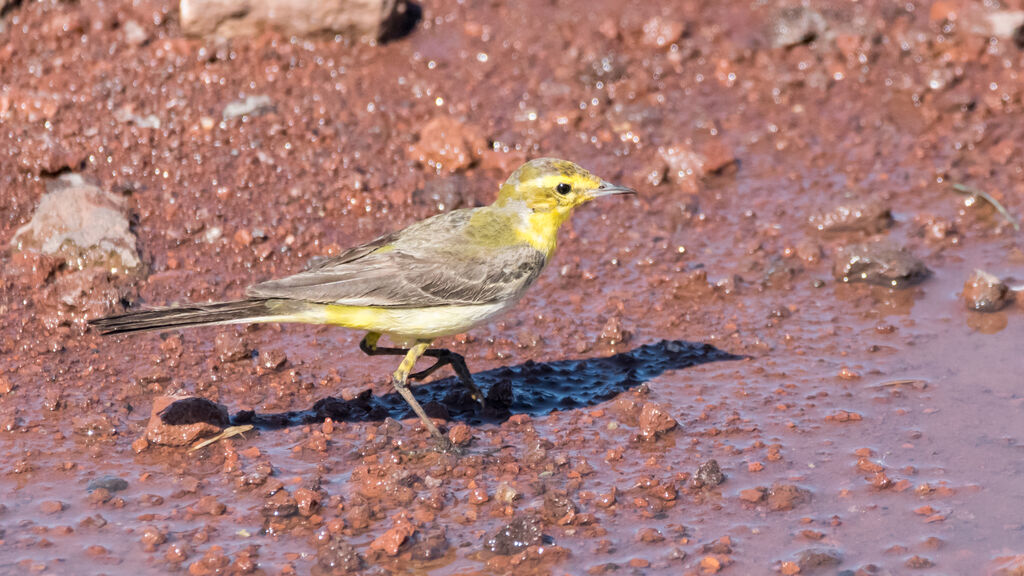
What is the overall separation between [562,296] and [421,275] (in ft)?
6.25

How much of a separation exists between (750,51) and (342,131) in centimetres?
403

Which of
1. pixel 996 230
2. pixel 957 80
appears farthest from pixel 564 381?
pixel 957 80

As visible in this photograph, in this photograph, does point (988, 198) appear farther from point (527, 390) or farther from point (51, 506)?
point (51, 506)

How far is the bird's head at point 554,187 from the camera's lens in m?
7.50

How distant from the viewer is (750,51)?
11.3m

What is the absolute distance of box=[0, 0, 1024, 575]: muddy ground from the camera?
249 inches

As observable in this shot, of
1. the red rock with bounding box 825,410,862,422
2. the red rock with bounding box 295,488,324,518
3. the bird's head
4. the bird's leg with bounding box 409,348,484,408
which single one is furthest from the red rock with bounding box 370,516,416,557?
the red rock with bounding box 825,410,862,422

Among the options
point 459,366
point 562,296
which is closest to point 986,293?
point 562,296

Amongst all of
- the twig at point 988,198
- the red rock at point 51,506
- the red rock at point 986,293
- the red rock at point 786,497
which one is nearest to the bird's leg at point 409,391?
the red rock at point 786,497

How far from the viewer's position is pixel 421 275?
722 centimetres

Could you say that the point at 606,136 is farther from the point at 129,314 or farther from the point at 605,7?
the point at 129,314

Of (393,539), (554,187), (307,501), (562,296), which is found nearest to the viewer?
(393,539)

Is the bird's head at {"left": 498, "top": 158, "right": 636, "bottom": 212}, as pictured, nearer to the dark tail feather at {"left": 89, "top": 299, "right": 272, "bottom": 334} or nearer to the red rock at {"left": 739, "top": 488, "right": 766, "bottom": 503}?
the dark tail feather at {"left": 89, "top": 299, "right": 272, "bottom": 334}

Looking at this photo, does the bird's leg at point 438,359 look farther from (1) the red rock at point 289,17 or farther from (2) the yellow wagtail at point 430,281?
(1) the red rock at point 289,17
